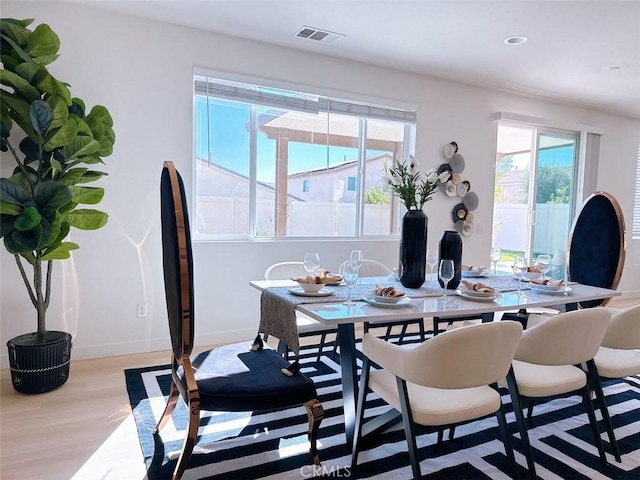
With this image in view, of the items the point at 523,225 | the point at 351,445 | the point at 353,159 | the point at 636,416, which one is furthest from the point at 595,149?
the point at 351,445

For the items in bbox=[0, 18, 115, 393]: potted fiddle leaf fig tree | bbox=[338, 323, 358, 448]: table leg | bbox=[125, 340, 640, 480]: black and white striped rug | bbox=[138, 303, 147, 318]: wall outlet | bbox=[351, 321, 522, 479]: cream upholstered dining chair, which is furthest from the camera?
bbox=[138, 303, 147, 318]: wall outlet

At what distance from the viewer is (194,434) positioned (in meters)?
1.65

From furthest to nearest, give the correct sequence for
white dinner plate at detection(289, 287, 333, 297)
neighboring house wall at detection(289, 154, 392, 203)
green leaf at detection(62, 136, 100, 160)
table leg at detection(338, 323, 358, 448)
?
1. neighboring house wall at detection(289, 154, 392, 203)
2. green leaf at detection(62, 136, 100, 160)
3. white dinner plate at detection(289, 287, 333, 297)
4. table leg at detection(338, 323, 358, 448)

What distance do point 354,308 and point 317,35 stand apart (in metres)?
2.55

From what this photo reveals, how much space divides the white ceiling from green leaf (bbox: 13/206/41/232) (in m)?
1.69

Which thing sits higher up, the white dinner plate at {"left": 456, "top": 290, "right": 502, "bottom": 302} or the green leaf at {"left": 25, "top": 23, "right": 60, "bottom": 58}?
the green leaf at {"left": 25, "top": 23, "right": 60, "bottom": 58}

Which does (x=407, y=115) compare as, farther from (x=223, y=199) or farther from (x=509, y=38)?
(x=223, y=199)

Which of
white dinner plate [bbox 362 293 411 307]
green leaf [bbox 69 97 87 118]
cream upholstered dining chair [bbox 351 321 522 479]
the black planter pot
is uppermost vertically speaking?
green leaf [bbox 69 97 87 118]

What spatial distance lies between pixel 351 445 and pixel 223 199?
2368 millimetres

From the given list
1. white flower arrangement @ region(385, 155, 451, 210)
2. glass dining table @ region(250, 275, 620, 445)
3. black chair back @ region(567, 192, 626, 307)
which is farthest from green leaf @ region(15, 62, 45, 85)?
black chair back @ region(567, 192, 626, 307)

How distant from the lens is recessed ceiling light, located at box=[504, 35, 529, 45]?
11.2ft

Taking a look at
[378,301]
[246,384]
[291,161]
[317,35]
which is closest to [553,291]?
[378,301]

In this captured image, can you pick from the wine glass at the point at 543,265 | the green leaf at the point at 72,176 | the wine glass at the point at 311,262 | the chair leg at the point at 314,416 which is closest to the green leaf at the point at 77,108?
the green leaf at the point at 72,176

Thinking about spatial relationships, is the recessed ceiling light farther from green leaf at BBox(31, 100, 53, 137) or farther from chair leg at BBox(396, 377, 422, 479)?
green leaf at BBox(31, 100, 53, 137)
